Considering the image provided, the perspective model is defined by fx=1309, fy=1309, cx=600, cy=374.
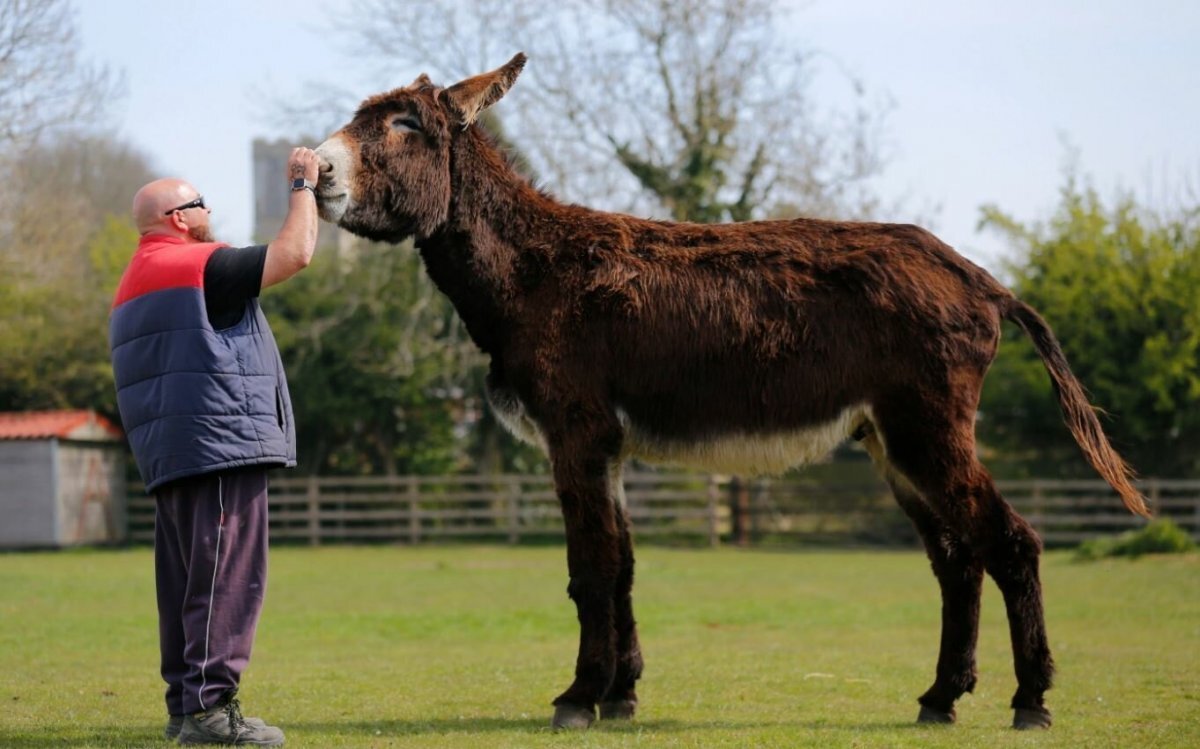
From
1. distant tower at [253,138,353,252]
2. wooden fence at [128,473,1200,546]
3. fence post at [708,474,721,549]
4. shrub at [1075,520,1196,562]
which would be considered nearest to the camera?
shrub at [1075,520,1196,562]

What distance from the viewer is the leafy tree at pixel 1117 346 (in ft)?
A: 92.3

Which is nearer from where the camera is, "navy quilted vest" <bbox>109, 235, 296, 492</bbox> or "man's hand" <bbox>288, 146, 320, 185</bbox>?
"navy quilted vest" <bbox>109, 235, 296, 492</bbox>

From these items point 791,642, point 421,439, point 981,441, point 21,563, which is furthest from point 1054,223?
point 21,563

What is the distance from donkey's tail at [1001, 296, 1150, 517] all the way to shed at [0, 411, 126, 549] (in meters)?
26.1

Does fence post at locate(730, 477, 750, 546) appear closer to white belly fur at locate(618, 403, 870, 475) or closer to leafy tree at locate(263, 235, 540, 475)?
leafy tree at locate(263, 235, 540, 475)

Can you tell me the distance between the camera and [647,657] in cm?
1107

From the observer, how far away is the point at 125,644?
40.7ft

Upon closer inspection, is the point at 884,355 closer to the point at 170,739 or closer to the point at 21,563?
the point at 170,739

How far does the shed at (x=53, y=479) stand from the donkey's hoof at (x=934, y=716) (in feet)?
→ 85.1

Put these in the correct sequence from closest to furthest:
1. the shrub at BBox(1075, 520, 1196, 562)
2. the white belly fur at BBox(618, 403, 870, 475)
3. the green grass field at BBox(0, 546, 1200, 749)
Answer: the green grass field at BBox(0, 546, 1200, 749), the white belly fur at BBox(618, 403, 870, 475), the shrub at BBox(1075, 520, 1196, 562)

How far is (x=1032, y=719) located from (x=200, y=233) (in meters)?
4.87

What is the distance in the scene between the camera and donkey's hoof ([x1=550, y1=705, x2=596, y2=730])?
6715 mm

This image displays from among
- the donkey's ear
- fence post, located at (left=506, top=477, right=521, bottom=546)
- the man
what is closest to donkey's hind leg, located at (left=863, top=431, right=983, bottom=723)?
the donkey's ear

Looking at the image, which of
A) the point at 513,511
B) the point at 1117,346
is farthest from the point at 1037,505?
the point at 513,511
